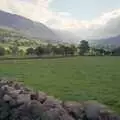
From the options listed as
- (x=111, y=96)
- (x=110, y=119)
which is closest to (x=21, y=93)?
(x=110, y=119)

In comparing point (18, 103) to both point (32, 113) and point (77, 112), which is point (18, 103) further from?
point (77, 112)

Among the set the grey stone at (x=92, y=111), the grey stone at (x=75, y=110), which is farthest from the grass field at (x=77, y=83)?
the grey stone at (x=75, y=110)

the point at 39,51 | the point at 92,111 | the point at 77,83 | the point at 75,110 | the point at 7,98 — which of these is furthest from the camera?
the point at 39,51

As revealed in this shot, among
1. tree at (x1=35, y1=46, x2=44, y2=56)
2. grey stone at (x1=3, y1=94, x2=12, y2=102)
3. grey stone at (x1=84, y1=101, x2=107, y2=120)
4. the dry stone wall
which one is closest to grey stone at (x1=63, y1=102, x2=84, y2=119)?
the dry stone wall

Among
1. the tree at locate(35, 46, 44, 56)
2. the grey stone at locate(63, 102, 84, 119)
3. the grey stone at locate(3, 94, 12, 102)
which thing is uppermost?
the grey stone at locate(3, 94, 12, 102)

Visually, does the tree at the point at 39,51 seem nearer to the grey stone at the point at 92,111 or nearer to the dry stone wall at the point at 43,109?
the dry stone wall at the point at 43,109

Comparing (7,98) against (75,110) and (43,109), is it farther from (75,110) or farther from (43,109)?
(75,110)

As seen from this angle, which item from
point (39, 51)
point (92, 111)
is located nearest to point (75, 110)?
point (92, 111)

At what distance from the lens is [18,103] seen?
17562 mm

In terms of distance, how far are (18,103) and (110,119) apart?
5.09m

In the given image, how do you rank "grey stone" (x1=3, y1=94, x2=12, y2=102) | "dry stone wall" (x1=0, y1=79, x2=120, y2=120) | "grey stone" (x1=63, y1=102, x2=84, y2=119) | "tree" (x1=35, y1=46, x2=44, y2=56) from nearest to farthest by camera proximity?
"dry stone wall" (x1=0, y1=79, x2=120, y2=120) → "grey stone" (x1=63, y1=102, x2=84, y2=119) → "grey stone" (x1=3, y1=94, x2=12, y2=102) → "tree" (x1=35, y1=46, x2=44, y2=56)

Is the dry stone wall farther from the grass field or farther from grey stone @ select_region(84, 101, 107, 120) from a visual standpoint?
the grass field

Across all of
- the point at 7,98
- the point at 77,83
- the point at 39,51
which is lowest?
the point at 39,51

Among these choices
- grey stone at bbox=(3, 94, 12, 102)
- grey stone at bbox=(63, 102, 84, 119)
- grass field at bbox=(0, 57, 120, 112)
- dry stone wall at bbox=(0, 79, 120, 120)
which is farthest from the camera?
grass field at bbox=(0, 57, 120, 112)
